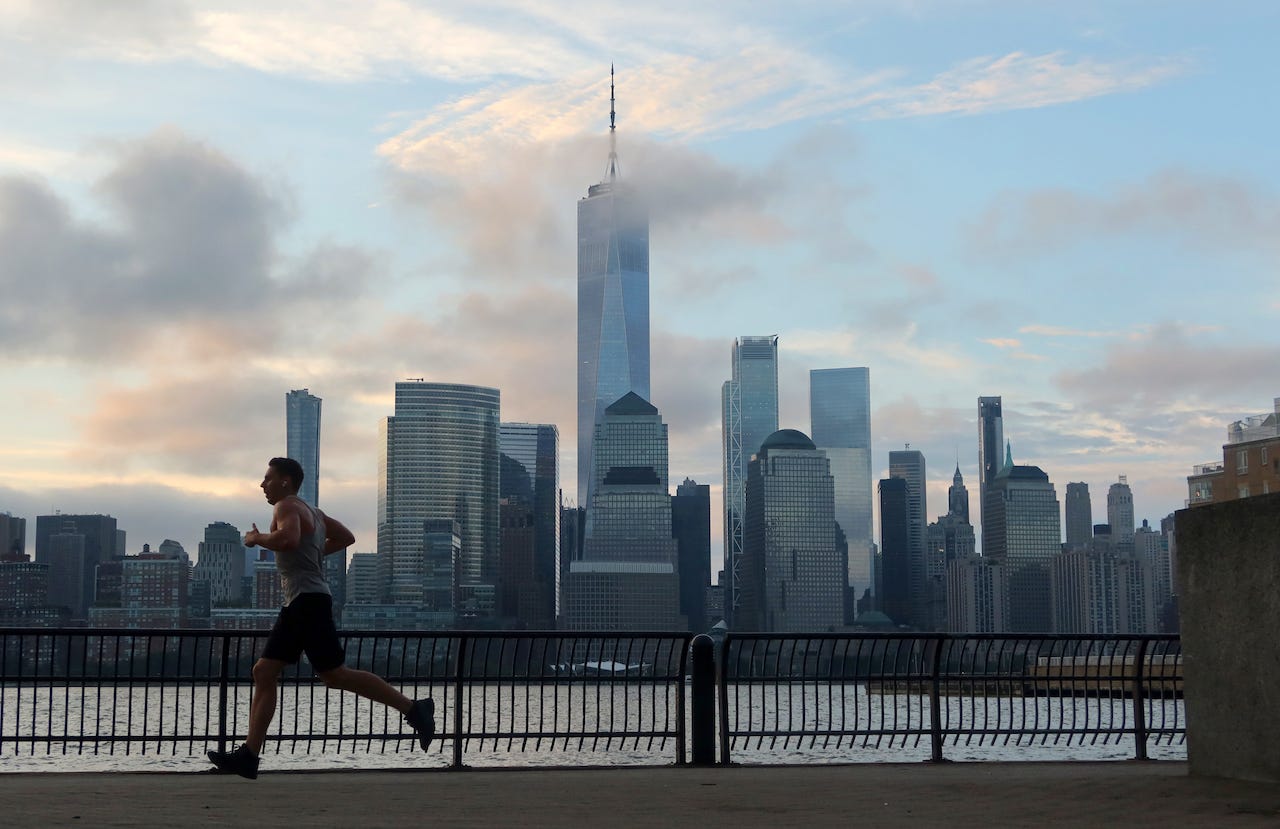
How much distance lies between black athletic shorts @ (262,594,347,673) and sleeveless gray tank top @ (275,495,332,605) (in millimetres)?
57

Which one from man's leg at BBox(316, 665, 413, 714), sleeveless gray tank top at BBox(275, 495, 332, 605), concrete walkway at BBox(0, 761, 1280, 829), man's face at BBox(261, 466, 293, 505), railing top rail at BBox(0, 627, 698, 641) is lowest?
concrete walkway at BBox(0, 761, 1280, 829)

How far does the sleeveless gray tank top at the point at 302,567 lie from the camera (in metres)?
9.83

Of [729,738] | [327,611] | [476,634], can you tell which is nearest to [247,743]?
[327,611]

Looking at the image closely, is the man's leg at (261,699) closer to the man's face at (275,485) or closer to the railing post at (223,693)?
the man's face at (275,485)

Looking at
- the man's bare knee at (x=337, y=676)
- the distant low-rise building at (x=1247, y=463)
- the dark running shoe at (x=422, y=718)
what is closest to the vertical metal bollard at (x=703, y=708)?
the dark running shoe at (x=422, y=718)

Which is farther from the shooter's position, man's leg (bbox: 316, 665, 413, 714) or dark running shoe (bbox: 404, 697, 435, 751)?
dark running shoe (bbox: 404, 697, 435, 751)

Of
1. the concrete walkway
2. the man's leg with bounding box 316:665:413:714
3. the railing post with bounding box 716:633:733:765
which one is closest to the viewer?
the concrete walkway

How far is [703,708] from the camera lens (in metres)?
12.0

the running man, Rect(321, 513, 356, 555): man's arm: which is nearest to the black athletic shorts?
the running man

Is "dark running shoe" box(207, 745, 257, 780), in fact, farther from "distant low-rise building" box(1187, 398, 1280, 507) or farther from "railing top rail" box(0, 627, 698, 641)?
"distant low-rise building" box(1187, 398, 1280, 507)

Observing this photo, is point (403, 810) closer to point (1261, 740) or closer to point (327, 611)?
point (327, 611)

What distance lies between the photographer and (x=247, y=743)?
9.77 m

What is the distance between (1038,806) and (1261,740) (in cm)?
159

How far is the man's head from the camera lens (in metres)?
10.1
